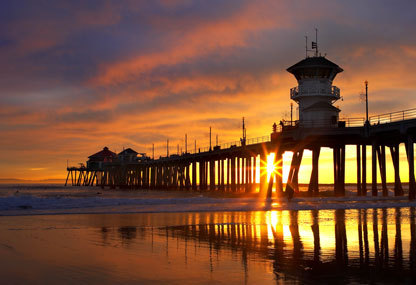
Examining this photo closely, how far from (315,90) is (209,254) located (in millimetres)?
40754

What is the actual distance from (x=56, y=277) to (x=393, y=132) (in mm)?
35553

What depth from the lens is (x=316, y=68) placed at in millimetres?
49906

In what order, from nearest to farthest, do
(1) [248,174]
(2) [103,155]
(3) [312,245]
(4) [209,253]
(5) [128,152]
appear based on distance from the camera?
(4) [209,253], (3) [312,245], (1) [248,174], (5) [128,152], (2) [103,155]

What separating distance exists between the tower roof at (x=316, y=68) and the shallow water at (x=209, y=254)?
34378 millimetres

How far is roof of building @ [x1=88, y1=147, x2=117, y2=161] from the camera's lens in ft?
501

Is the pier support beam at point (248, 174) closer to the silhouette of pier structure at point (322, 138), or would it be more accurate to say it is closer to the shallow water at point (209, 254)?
the silhouette of pier structure at point (322, 138)

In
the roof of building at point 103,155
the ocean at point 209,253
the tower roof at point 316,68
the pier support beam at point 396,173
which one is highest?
the tower roof at point 316,68

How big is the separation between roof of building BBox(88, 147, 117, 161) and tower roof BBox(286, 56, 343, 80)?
365 ft

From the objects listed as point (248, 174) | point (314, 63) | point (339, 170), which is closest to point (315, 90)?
point (314, 63)

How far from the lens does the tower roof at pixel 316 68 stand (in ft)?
163

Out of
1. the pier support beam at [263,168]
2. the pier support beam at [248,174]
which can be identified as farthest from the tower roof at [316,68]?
the pier support beam at [248,174]

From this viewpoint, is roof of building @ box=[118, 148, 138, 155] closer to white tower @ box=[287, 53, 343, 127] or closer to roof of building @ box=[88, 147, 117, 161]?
roof of building @ box=[88, 147, 117, 161]

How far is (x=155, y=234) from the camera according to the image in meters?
15.1

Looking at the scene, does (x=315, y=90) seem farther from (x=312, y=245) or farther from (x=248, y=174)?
(x=312, y=245)
